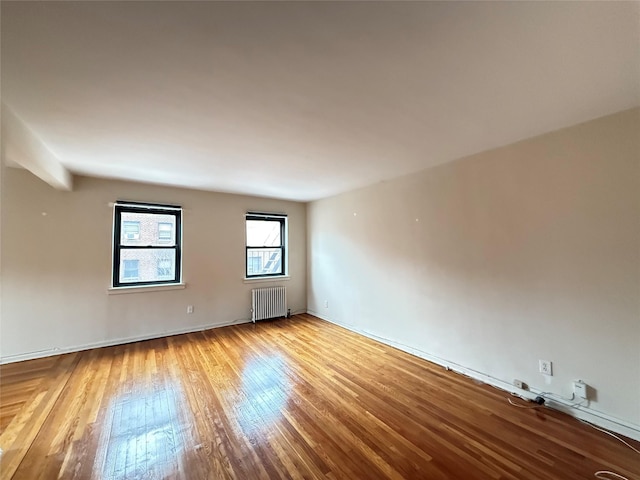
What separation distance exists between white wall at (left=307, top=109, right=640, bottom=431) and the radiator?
1961 mm

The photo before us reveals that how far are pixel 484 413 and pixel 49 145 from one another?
454cm

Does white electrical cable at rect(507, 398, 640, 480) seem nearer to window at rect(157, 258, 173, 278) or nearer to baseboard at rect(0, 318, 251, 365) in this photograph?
baseboard at rect(0, 318, 251, 365)

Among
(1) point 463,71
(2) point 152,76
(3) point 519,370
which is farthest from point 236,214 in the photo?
(3) point 519,370

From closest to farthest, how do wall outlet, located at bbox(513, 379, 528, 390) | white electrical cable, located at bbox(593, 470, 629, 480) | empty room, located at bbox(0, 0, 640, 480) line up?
1. empty room, located at bbox(0, 0, 640, 480)
2. white electrical cable, located at bbox(593, 470, 629, 480)
3. wall outlet, located at bbox(513, 379, 528, 390)

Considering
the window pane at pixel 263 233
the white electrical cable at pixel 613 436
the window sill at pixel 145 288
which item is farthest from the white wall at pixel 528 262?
the window sill at pixel 145 288

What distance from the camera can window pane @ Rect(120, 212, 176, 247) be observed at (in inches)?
156

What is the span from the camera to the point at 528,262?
246 cm

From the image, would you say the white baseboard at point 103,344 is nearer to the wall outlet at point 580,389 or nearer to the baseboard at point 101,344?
the baseboard at point 101,344

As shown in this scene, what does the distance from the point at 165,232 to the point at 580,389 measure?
5.15m

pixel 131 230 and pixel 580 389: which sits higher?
pixel 131 230

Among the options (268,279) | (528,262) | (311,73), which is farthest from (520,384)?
(268,279)

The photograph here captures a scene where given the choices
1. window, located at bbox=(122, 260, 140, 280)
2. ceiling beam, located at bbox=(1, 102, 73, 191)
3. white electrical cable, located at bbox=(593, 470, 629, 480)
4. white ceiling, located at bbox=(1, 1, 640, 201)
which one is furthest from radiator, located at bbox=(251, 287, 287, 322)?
white electrical cable, located at bbox=(593, 470, 629, 480)

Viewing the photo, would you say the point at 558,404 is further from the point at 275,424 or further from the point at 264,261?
the point at 264,261

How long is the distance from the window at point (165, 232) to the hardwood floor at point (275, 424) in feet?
5.68
